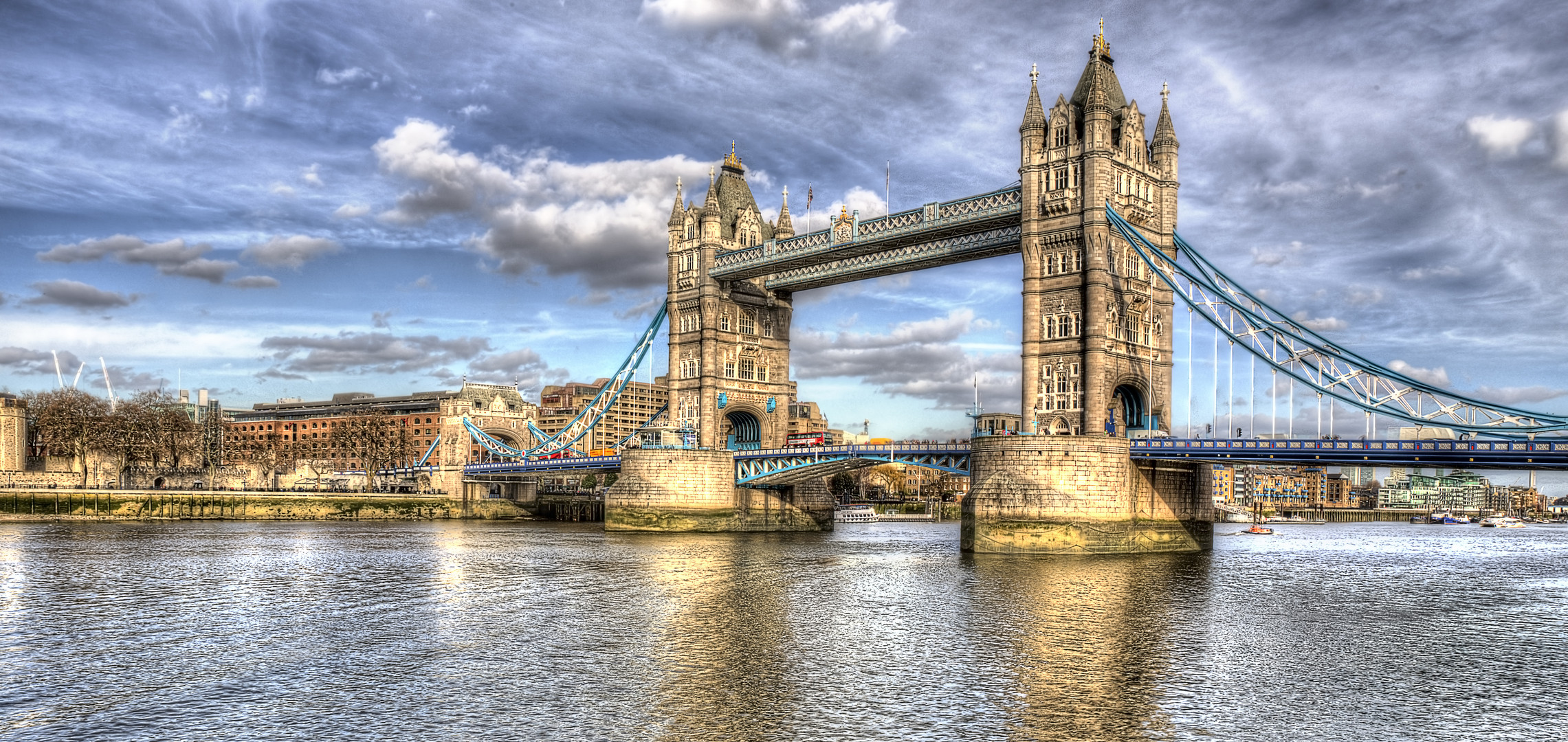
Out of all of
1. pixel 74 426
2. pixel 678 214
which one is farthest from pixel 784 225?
pixel 74 426

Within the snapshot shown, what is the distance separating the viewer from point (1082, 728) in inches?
826

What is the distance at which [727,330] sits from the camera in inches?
3477

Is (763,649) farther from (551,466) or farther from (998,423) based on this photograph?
(551,466)

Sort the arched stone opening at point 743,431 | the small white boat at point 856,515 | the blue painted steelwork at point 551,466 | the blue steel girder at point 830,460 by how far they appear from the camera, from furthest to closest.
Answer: the small white boat at point 856,515, the blue painted steelwork at point 551,466, the arched stone opening at point 743,431, the blue steel girder at point 830,460

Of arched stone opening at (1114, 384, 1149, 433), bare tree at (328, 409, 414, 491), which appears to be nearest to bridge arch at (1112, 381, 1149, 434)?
arched stone opening at (1114, 384, 1149, 433)

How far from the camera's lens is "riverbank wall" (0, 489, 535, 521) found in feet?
281

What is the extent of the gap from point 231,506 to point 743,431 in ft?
135

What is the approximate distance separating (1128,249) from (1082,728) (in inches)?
1819

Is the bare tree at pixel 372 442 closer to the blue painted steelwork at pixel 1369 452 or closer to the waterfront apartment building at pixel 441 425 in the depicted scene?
the waterfront apartment building at pixel 441 425

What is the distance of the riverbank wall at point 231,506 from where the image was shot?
8575 cm

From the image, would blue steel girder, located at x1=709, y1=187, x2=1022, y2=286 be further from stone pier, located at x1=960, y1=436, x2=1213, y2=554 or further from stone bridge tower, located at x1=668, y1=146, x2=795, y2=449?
stone pier, located at x1=960, y1=436, x2=1213, y2=554

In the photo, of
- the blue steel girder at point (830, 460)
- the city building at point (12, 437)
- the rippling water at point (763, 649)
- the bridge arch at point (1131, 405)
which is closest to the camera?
the rippling water at point (763, 649)

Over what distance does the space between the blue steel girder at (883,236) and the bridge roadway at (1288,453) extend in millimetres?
12405

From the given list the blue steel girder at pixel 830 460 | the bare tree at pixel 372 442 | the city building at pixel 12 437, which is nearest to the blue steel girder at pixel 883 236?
the blue steel girder at pixel 830 460
